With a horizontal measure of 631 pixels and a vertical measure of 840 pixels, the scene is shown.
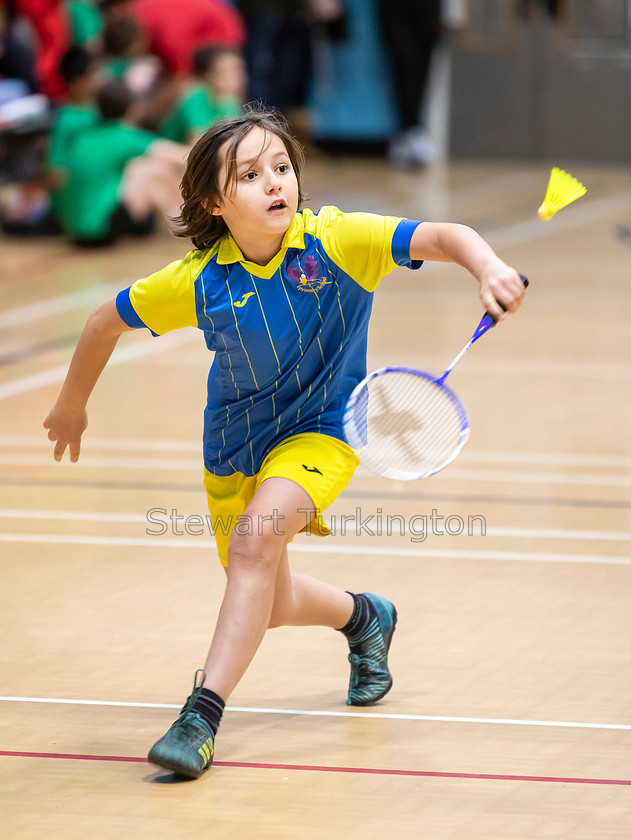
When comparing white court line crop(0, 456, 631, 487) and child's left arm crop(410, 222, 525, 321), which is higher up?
child's left arm crop(410, 222, 525, 321)

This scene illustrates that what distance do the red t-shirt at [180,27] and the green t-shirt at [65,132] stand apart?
1531 mm

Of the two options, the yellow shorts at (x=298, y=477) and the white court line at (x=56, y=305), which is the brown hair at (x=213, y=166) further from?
the white court line at (x=56, y=305)

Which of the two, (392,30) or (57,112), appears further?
(392,30)

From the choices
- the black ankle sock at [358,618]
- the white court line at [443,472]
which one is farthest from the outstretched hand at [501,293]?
the white court line at [443,472]

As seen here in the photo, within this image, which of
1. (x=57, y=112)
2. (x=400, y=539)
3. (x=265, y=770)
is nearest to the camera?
(x=265, y=770)

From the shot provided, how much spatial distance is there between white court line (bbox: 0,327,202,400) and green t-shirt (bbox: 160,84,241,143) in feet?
10.4

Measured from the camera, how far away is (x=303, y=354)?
3033 mm

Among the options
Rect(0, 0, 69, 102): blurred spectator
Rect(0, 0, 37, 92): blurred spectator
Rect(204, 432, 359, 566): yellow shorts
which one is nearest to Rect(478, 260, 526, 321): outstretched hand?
Rect(204, 432, 359, 566): yellow shorts

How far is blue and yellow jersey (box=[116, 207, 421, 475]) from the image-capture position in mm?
2979

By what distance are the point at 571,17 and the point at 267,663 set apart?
11.4 m

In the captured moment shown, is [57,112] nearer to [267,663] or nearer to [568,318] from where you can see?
[568,318]

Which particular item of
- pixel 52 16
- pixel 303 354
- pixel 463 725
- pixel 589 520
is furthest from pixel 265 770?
pixel 52 16

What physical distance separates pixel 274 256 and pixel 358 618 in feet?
2.92

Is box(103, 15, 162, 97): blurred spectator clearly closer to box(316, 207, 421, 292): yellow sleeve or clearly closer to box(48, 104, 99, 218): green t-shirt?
box(48, 104, 99, 218): green t-shirt
